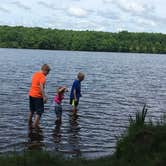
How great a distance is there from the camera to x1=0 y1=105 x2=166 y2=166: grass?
867 centimetres

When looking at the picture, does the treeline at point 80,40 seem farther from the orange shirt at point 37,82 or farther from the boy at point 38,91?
the orange shirt at point 37,82

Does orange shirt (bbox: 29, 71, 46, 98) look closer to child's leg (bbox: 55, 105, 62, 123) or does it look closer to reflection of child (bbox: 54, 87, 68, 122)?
reflection of child (bbox: 54, 87, 68, 122)

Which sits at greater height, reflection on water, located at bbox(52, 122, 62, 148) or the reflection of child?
the reflection of child

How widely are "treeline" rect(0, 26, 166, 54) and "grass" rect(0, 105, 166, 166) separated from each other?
486 feet

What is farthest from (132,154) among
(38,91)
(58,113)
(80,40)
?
(80,40)

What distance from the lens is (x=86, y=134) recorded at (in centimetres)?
1508

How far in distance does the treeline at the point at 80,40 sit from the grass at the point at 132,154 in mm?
148274

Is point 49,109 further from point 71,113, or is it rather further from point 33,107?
point 33,107

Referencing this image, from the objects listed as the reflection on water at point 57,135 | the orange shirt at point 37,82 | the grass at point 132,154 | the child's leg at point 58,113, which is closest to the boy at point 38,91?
the orange shirt at point 37,82

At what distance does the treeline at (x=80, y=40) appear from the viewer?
159625 mm

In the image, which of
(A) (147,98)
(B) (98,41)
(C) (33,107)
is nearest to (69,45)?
(B) (98,41)

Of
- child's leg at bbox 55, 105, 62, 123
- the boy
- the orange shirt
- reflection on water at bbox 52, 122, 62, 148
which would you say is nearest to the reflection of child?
child's leg at bbox 55, 105, 62, 123

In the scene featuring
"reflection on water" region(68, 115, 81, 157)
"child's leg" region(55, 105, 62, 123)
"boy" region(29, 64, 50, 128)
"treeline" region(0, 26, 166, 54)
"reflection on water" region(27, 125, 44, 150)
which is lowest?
"reflection on water" region(68, 115, 81, 157)

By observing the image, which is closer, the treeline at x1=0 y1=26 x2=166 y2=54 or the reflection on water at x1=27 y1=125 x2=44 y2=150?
the reflection on water at x1=27 y1=125 x2=44 y2=150
